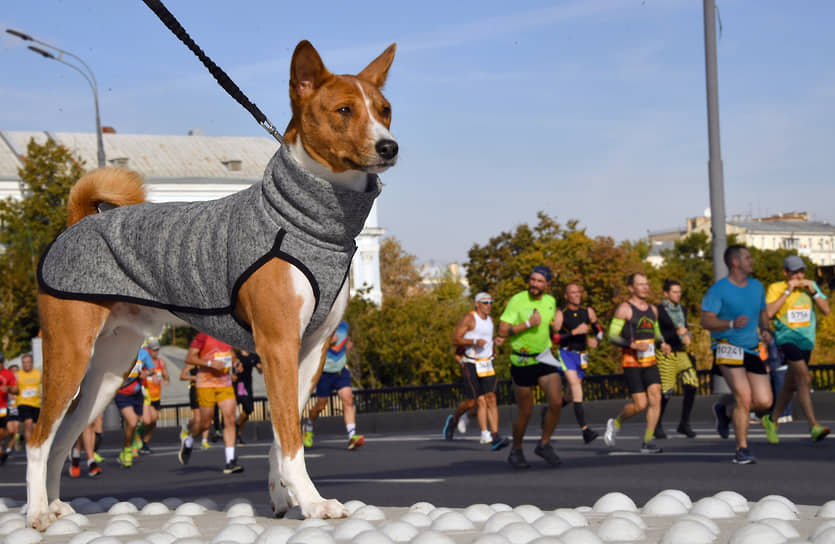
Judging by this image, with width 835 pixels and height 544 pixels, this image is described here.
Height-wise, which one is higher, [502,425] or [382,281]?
[382,281]

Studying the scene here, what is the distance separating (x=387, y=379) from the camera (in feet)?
198

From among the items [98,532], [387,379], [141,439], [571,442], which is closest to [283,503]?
[98,532]

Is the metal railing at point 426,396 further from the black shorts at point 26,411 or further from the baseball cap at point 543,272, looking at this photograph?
the baseball cap at point 543,272

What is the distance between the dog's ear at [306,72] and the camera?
6.08m

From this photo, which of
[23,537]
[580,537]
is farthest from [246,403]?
[580,537]

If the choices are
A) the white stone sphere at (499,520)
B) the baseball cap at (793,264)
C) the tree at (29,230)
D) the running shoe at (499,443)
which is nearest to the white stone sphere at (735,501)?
the white stone sphere at (499,520)

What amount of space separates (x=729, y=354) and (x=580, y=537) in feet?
25.5

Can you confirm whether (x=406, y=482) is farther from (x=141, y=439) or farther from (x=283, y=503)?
(x=141, y=439)

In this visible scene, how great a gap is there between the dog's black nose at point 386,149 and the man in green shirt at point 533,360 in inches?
273

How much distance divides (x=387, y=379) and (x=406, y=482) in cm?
4956

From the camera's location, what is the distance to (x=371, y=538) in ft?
15.3

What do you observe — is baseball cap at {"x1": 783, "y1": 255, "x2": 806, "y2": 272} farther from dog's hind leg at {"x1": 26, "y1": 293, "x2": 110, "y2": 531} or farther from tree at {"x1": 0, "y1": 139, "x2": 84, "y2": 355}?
tree at {"x1": 0, "y1": 139, "x2": 84, "y2": 355}

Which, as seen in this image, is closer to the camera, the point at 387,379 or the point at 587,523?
the point at 587,523

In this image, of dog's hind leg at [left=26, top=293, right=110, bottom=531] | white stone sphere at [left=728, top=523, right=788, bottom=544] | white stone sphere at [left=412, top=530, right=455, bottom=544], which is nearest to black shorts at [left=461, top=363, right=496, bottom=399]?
dog's hind leg at [left=26, top=293, right=110, bottom=531]
